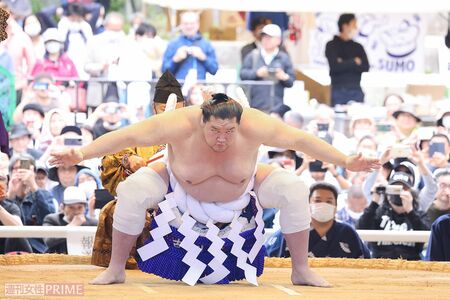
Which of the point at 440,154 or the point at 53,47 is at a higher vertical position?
the point at 53,47

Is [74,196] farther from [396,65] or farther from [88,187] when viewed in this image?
[396,65]

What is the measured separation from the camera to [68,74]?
9422 millimetres

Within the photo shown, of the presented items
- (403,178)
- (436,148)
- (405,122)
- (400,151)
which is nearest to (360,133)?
(405,122)

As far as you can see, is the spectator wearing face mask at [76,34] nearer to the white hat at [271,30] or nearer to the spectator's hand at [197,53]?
the spectator's hand at [197,53]

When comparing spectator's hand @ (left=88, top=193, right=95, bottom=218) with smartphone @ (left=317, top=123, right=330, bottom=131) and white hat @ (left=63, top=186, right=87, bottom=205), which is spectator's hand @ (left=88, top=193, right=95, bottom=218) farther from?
smartphone @ (left=317, top=123, right=330, bottom=131)

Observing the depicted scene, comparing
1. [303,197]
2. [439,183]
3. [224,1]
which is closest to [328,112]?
[224,1]

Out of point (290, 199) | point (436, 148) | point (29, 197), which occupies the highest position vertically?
point (290, 199)

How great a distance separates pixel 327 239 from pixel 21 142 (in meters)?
2.21

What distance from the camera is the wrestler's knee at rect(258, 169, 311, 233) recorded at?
17.1ft

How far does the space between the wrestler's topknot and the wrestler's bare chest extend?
11 cm

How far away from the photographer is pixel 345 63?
31.6 feet

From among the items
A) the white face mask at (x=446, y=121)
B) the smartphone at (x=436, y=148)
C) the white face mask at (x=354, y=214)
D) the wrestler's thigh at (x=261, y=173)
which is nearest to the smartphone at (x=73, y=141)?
the white face mask at (x=354, y=214)

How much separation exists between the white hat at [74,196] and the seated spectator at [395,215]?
123 centimetres

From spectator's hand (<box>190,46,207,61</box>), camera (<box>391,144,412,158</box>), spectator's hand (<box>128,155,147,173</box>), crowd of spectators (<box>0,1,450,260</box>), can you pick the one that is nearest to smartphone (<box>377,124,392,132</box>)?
crowd of spectators (<box>0,1,450,260</box>)
